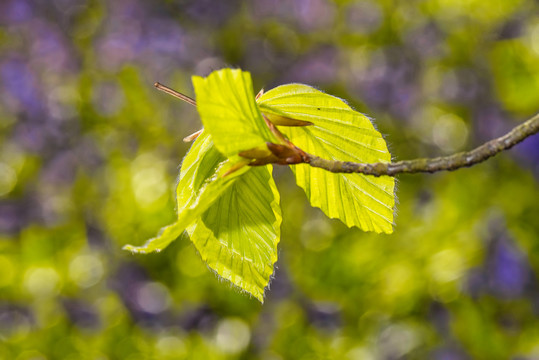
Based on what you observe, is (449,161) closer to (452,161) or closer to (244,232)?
(452,161)

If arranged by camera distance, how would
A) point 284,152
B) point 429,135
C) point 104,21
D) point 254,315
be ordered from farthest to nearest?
1. point 104,21
2. point 429,135
3. point 254,315
4. point 284,152

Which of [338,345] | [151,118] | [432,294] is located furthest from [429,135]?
[151,118]

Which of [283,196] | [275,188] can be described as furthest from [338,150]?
[283,196]

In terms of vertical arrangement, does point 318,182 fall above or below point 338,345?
above

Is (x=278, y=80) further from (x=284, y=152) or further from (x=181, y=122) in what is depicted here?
(x=284, y=152)

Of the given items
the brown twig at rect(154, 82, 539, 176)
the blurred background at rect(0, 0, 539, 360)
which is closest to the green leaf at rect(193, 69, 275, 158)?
the brown twig at rect(154, 82, 539, 176)

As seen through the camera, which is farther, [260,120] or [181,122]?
[181,122]
